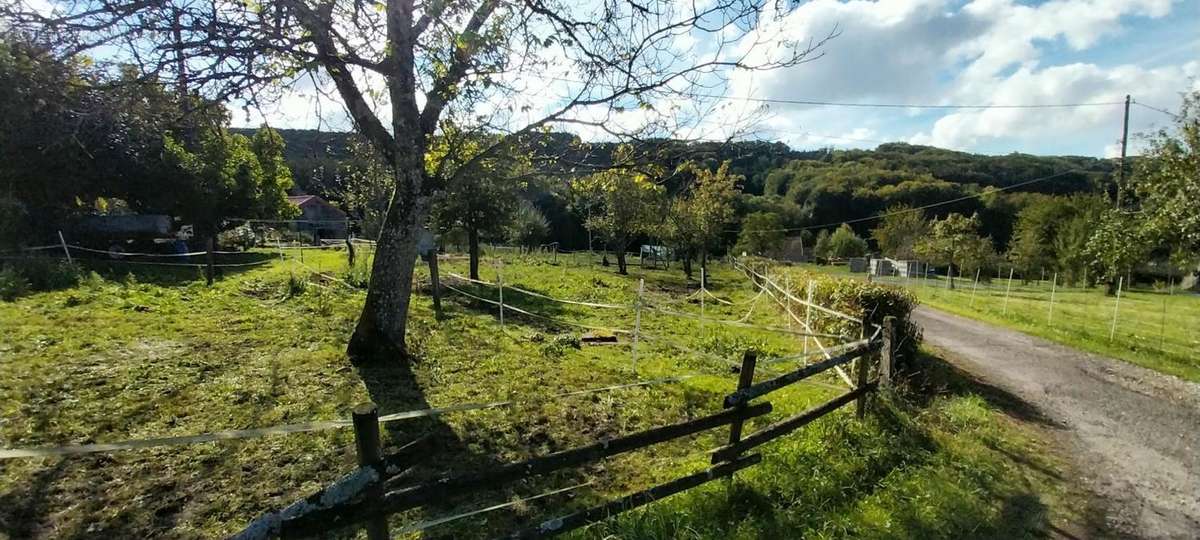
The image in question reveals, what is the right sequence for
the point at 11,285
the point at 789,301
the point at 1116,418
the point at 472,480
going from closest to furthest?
the point at 472,480 < the point at 1116,418 < the point at 11,285 < the point at 789,301

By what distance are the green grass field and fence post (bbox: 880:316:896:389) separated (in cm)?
44

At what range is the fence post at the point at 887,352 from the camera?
6773mm

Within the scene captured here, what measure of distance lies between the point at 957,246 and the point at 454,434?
4189 cm

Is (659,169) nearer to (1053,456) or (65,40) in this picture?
(1053,456)

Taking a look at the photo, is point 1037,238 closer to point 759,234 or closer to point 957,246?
point 957,246

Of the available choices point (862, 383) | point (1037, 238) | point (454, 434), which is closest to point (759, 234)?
point (1037, 238)

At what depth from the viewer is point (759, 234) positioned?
52.1 metres

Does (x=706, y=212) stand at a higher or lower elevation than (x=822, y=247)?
higher

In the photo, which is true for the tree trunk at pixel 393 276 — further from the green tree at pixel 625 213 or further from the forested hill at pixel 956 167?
the green tree at pixel 625 213

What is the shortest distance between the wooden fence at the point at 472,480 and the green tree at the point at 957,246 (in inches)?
1575

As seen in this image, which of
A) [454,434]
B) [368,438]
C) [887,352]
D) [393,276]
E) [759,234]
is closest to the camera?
[368,438]

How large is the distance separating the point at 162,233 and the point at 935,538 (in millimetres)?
28783

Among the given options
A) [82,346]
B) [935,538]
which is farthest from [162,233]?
[935,538]

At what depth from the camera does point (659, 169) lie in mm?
7723
